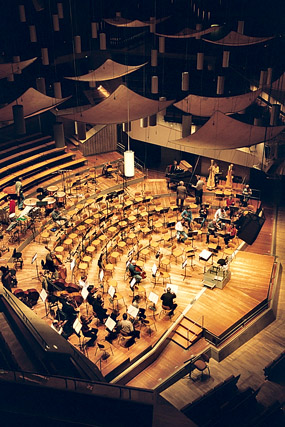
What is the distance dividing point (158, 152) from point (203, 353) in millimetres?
11418

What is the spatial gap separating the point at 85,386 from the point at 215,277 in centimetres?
587

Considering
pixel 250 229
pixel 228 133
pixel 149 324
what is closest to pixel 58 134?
pixel 228 133

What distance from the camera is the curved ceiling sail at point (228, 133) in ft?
40.1

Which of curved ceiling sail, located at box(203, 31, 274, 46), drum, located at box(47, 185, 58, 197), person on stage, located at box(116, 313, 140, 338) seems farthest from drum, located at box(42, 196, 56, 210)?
curved ceiling sail, located at box(203, 31, 274, 46)

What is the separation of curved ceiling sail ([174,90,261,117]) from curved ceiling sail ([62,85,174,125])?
2.21 ft

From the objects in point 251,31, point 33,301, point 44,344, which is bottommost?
point 33,301

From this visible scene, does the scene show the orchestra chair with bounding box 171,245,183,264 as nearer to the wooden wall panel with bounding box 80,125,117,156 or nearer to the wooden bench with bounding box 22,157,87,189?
the wooden bench with bounding box 22,157,87,189

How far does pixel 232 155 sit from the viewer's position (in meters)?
19.0

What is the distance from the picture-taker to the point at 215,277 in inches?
531

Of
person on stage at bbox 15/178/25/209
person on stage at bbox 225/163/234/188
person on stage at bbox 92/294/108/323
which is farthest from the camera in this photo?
person on stage at bbox 225/163/234/188

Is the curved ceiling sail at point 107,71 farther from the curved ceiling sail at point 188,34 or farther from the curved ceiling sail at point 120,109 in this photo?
the curved ceiling sail at point 120,109

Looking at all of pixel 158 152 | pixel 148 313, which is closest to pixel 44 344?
pixel 148 313

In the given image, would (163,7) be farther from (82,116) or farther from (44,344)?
(44,344)

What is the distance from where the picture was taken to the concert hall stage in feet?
40.7
